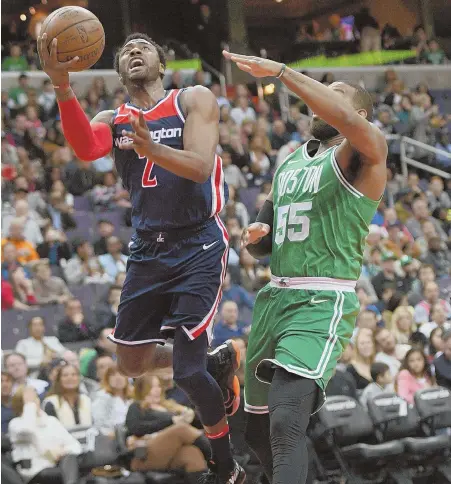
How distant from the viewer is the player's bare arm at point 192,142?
4.39 metres

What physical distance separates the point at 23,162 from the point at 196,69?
6.23m

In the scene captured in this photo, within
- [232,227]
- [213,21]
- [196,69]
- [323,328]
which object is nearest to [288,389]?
[323,328]

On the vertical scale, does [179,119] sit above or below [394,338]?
above

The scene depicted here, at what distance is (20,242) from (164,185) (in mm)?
6436

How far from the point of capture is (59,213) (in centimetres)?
1215

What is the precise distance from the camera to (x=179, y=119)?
5199 millimetres

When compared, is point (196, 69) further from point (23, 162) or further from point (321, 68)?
point (23, 162)

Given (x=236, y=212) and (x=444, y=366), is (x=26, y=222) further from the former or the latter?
(x=444, y=366)

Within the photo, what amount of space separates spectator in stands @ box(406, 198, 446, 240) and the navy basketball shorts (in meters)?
9.57

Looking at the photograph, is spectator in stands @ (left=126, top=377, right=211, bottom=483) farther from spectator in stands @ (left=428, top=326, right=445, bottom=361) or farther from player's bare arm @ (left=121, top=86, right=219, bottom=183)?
player's bare arm @ (left=121, top=86, right=219, bottom=183)

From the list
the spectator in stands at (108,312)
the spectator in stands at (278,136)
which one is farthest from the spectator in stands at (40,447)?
the spectator in stands at (278,136)

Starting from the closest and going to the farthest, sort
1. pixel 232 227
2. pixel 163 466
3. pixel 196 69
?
pixel 163 466
pixel 232 227
pixel 196 69

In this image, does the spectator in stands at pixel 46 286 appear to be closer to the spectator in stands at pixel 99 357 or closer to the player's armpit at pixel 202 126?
the spectator in stands at pixel 99 357

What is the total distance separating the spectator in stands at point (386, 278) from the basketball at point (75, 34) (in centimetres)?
811
